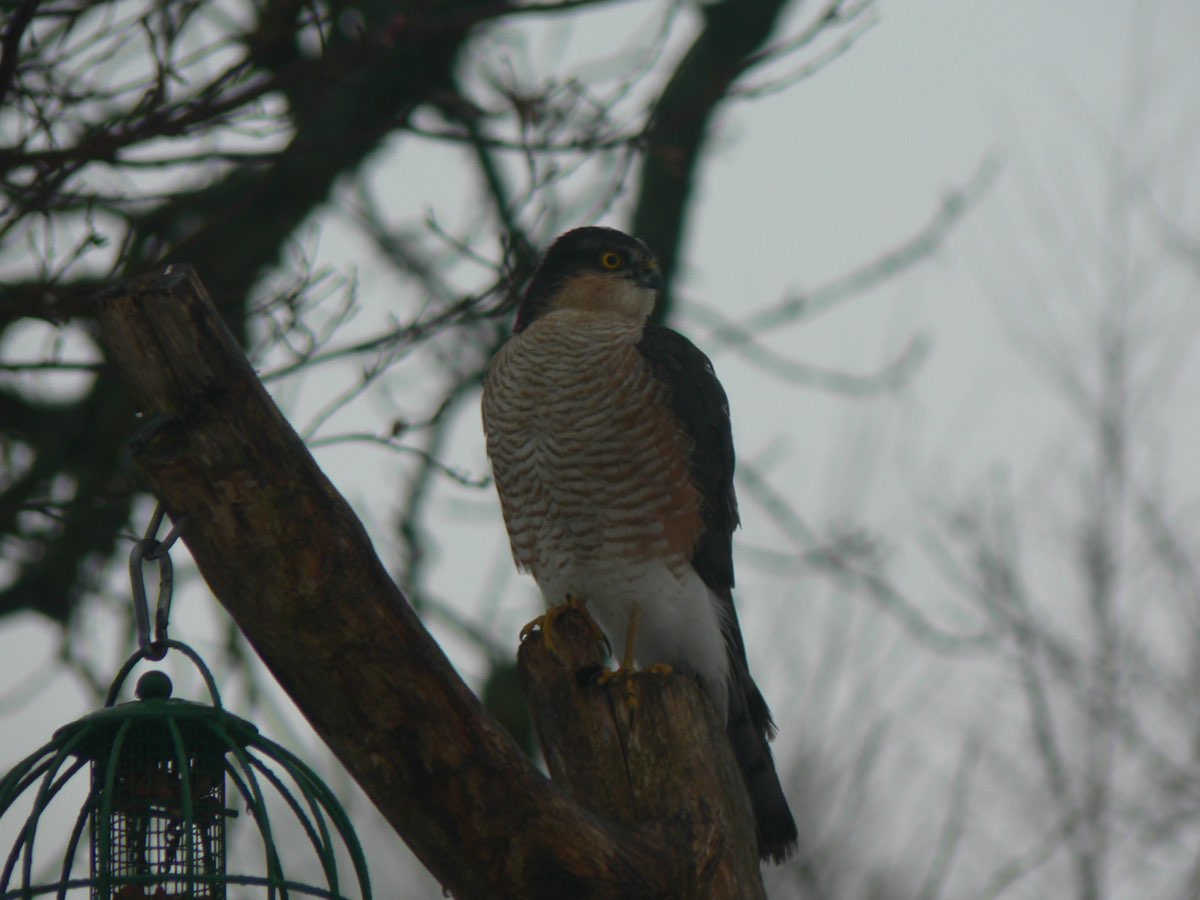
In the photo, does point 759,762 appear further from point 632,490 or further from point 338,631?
point 338,631

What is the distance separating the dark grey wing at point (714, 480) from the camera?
478cm

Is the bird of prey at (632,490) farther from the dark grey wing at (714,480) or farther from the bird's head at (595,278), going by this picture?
the bird's head at (595,278)

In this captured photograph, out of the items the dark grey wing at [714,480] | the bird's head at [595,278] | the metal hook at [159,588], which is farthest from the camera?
the bird's head at [595,278]

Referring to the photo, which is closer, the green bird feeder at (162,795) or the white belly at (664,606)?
the green bird feeder at (162,795)

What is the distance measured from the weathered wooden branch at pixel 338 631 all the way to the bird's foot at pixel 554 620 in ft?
3.09

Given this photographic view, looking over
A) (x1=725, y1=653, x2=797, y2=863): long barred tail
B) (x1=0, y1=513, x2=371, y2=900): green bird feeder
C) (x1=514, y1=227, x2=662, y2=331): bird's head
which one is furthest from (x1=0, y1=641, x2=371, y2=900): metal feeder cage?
(x1=514, y1=227, x2=662, y2=331): bird's head

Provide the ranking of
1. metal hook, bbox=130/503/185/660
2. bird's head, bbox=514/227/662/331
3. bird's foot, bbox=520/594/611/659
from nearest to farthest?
1. metal hook, bbox=130/503/185/660
2. bird's foot, bbox=520/594/611/659
3. bird's head, bbox=514/227/662/331

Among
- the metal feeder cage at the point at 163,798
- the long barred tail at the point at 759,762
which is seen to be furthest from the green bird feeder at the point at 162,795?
the long barred tail at the point at 759,762

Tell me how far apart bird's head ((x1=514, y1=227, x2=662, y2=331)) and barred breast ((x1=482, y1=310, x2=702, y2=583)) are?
0.40 m

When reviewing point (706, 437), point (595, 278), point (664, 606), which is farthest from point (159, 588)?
point (595, 278)

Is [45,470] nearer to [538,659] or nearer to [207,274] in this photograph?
[207,274]

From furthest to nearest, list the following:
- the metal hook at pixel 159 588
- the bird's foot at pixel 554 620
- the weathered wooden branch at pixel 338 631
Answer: the bird's foot at pixel 554 620 → the weathered wooden branch at pixel 338 631 → the metal hook at pixel 159 588

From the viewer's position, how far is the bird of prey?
15.9ft

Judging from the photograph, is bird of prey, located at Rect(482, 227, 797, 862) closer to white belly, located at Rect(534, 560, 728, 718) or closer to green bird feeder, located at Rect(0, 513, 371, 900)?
white belly, located at Rect(534, 560, 728, 718)
